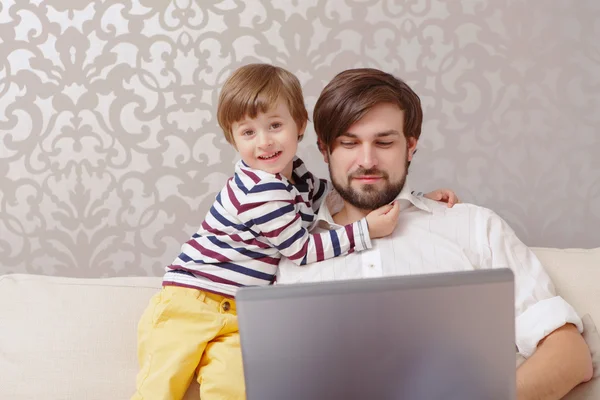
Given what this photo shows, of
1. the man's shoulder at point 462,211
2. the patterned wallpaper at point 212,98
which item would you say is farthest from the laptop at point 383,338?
the patterned wallpaper at point 212,98

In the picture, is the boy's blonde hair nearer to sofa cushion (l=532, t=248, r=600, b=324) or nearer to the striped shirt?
the striped shirt

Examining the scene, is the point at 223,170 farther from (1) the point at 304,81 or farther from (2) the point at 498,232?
(2) the point at 498,232

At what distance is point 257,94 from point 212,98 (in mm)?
823

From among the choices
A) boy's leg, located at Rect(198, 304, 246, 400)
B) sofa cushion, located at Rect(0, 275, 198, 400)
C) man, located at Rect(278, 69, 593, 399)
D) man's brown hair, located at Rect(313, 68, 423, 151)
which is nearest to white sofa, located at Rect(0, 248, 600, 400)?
sofa cushion, located at Rect(0, 275, 198, 400)

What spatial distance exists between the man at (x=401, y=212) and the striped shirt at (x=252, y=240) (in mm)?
63

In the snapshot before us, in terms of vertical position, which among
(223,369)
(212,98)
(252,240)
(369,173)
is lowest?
(223,369)

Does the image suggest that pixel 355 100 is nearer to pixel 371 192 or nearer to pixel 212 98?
pixel 371 192

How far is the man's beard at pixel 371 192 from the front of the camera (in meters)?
1.78

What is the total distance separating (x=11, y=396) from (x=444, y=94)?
1583mm

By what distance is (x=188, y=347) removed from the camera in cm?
158

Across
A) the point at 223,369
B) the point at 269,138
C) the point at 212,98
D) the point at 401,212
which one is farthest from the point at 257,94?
the point at 212,98

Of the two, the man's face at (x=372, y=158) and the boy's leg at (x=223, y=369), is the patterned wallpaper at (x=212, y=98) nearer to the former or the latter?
the man's face at (x=372, y=158)

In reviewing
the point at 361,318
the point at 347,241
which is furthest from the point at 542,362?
the point at 361,318

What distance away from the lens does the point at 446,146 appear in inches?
97.1
